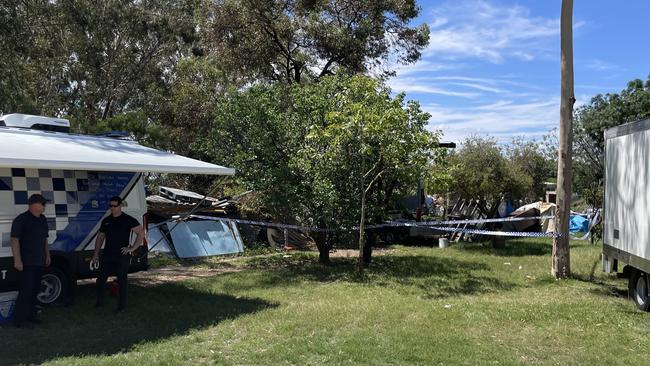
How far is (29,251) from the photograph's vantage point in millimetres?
7258

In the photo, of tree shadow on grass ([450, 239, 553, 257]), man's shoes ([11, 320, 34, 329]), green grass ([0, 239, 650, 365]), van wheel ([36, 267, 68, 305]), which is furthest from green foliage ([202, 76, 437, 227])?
man's shoes ([11, 320, 34, 329])

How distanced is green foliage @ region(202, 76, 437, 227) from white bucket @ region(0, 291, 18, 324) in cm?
583

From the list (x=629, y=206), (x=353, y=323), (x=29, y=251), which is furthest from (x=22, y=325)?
(x=629, y=206)

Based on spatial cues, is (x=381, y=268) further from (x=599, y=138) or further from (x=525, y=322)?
(x=599, y=138)

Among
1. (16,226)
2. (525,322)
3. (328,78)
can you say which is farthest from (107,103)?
(525,322)

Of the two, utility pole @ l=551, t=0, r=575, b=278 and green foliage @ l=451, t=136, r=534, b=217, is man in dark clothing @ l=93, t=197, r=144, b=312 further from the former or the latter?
green foliage @ l=451, t=136, r=534, b=217

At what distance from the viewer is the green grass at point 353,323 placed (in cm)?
614

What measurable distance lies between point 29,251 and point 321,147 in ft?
21.0

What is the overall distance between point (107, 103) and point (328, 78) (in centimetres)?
1742

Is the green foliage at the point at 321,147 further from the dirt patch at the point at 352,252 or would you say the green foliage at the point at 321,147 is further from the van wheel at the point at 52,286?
the van wheel at the point at 52,286

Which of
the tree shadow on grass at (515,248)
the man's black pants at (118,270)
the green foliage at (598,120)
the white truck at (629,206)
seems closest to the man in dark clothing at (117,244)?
the man's black pants at (118,270)

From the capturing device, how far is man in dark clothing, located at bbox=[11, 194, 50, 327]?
7.20 m

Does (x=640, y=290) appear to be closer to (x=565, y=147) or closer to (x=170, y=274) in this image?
(x=565, y=147)

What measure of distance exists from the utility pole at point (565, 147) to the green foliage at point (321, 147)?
268cm
